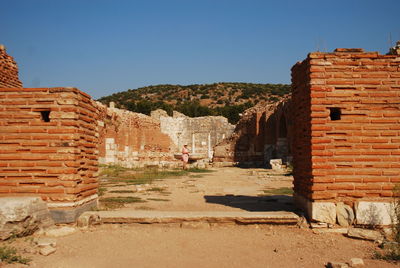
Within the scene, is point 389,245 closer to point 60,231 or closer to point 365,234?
point 365,234

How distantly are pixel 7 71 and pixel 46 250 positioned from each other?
18.5ft

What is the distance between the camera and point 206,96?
68438 millimetres

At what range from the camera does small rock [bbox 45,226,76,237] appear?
4262 mm

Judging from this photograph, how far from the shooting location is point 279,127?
68.4 feet

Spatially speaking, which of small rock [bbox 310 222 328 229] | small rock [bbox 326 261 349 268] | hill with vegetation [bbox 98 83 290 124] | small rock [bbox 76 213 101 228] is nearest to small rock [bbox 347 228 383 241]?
small rock [bbox 310 222 328 229]

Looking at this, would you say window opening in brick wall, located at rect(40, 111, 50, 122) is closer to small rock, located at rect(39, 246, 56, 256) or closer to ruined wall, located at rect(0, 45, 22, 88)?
small rock, located at rect(39, 246, 56, 256)

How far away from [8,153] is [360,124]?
5.30 meters

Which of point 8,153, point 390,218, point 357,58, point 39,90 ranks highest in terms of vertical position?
point 357,58

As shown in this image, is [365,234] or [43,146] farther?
[43,146]

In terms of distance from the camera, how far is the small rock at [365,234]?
4141 mm

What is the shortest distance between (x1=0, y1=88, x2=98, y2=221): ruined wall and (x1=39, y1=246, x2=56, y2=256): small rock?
0.85 meters

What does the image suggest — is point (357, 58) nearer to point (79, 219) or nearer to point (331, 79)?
point (331, 79)

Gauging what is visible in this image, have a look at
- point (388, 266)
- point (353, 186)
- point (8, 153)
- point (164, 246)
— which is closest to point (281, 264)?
point (388, 266)

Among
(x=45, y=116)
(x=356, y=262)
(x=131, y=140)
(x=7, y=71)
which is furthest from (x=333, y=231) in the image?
(x=131, y=140)
